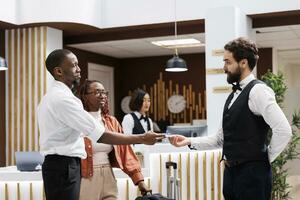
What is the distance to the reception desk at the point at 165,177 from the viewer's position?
5062mm

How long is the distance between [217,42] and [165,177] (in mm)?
2559

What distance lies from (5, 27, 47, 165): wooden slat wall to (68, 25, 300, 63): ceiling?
4.28 feet

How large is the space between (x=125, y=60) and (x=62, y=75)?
9152mm

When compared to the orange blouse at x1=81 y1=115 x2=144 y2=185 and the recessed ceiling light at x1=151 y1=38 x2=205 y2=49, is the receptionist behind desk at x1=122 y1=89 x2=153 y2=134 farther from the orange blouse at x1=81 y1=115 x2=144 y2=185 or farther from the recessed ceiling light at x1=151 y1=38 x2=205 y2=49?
the orange blouse at x1=81 y1=115 x2=144 y2=185

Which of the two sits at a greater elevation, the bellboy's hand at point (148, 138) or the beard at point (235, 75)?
the beard at point (235, 75)

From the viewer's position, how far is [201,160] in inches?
236

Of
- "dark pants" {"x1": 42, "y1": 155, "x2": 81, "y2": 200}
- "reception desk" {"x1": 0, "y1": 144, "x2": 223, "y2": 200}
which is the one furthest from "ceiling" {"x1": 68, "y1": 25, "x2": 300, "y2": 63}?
"dark pants" {"x1": 42, "y1": 155, "x2": 81, "y2": 200}

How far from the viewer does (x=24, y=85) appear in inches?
346

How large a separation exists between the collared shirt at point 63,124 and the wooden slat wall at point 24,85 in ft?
18.5

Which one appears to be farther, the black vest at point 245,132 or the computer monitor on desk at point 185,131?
the computer monitor on desk at point 185,131

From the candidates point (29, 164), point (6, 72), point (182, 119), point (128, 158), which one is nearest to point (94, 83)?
point (128, 158)

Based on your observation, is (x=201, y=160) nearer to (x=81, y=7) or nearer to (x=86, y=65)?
(x=81, y=7)

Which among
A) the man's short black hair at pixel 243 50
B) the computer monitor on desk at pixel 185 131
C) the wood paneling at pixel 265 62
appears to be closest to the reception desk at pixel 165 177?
the computer monitor on desk at pixel 185 131

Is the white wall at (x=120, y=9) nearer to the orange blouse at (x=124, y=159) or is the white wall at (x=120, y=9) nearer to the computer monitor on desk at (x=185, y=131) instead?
the computer monitor on desk at (x=185, y=131)
